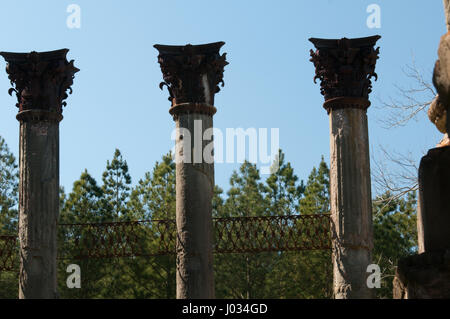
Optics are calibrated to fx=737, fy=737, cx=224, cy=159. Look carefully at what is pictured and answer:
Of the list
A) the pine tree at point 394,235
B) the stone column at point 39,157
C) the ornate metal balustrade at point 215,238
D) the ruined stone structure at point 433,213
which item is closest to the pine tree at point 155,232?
the ornate metal balustrade at point 215,238

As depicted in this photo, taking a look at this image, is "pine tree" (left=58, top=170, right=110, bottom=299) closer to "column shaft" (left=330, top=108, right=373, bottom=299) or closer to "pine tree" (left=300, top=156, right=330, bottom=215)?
"pine tree" (left=300, top=156, right=330, bottom=215)

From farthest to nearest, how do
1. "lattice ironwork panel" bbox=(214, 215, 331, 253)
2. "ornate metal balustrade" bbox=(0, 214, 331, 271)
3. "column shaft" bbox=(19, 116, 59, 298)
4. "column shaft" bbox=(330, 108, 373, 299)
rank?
"ornate metal balustrade" bbox=(0, 214, 331, 271) → "lattice ironwork panel" bbox=(214, 215, 331, 253) → "column shaft" bbox=(19, 116, 59, 298) → "column shaft" bbox=(330, 108, 373, 299)

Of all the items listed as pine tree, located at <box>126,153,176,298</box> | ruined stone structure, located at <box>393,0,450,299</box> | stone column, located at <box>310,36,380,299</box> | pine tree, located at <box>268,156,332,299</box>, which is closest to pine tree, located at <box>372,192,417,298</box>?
pine tree, located at <box>268,156,332,299</box>

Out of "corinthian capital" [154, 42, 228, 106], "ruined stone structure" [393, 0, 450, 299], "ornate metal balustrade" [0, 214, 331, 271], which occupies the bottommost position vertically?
"ruined stone structure" [393, 0, 450, 299]

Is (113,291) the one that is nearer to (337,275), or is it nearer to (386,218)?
(386,218)

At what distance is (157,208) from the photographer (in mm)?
29703

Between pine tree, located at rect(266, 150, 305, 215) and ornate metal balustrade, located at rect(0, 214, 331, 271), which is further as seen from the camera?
pine tree, located at rect(266, 150, 305, 215)

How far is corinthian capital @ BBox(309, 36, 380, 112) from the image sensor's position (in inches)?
518

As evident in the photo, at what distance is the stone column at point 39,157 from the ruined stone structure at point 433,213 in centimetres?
1042

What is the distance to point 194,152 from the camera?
42.3 ft

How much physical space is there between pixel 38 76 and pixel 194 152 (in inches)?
133

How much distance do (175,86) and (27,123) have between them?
9.32ft

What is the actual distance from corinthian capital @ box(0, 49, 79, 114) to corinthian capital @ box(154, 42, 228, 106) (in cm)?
201
